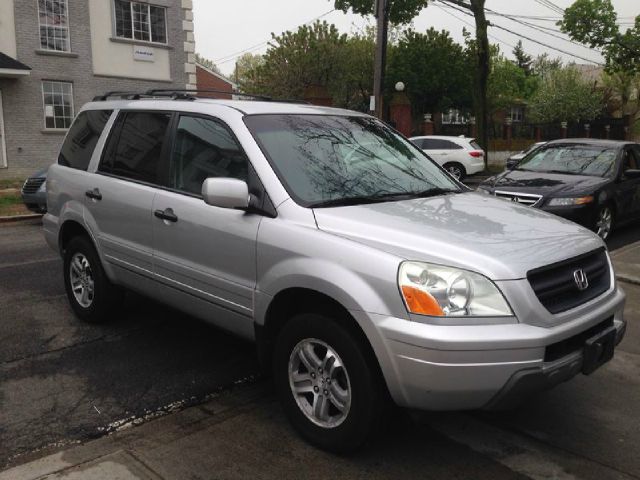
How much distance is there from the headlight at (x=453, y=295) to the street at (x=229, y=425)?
64 cm

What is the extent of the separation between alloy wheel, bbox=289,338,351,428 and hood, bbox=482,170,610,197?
603 centimetres

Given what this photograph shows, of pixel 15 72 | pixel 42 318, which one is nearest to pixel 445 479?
pixel 42 318

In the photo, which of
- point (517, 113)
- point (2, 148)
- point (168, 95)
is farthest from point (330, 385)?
point (517, 113)

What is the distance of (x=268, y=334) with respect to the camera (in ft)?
11.5

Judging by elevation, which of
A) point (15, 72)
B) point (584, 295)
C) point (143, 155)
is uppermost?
point (15, 72)

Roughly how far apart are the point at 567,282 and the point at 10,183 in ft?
58.4

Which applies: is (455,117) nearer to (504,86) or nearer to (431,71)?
(431,71)

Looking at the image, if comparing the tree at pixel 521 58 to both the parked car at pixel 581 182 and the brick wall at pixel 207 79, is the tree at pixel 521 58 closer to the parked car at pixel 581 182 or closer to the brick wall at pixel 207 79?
the brick wall at pixel 207 79

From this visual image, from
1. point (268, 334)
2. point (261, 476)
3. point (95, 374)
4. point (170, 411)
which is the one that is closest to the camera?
point (261, 476)

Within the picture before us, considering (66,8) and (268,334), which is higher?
(66,8)

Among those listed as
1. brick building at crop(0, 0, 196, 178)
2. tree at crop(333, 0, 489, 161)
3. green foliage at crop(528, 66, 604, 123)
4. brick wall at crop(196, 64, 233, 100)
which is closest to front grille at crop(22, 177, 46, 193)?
brick building at crop(0, 0, 196, 178)

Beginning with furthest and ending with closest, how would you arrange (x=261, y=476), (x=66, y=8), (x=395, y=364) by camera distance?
(x=66, y=8)
(x=261, y=476)
(x=395, y=364)

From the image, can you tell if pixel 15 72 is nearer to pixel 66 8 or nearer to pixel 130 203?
pixel 66 8

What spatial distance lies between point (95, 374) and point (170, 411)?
2.73ft
